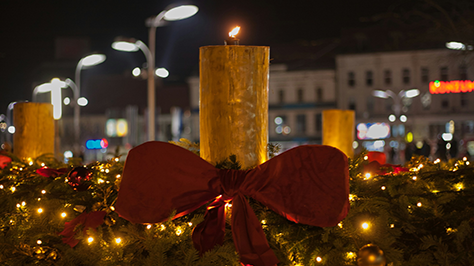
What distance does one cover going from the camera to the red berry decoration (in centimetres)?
244

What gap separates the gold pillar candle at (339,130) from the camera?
5070 mm

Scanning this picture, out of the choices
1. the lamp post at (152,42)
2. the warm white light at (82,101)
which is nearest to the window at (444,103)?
the warm white light at (82,101)

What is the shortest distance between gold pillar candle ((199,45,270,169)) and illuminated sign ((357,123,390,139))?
4857 centimetres

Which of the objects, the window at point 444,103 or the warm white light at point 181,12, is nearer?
the warm white light at point 181,12

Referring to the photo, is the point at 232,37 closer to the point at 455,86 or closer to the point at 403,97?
the point at 455,86

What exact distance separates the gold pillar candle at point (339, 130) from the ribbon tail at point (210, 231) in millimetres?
3176

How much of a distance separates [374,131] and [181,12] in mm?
40073

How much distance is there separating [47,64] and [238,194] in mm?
80008

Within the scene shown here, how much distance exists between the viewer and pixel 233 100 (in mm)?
2188

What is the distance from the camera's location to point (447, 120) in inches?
1914

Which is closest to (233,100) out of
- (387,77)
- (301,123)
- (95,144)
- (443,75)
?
(443,75)

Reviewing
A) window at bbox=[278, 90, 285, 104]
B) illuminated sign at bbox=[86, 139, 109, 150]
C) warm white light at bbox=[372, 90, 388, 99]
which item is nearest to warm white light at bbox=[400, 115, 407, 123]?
warm white light at bbox=[372, 90, 388, 99]

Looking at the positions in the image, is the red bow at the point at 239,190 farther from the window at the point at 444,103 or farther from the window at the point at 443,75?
the window at the point at 443,75

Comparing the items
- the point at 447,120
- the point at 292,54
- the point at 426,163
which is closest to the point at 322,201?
the point at 426,163
